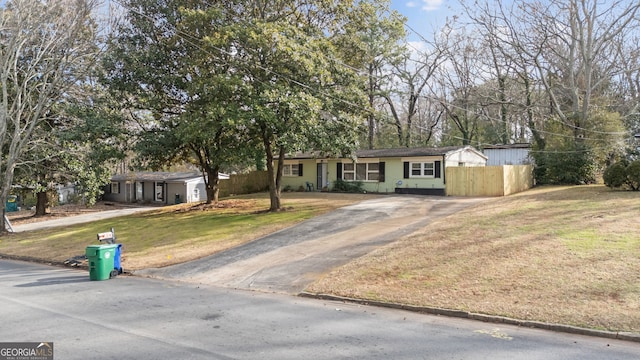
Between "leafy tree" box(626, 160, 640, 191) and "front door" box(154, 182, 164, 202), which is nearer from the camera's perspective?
"leafy tree" box(626, 160, 640, 191)

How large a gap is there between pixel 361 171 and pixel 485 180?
8.89 metres

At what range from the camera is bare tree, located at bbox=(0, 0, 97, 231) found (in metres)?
21.0

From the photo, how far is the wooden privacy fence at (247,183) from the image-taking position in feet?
118

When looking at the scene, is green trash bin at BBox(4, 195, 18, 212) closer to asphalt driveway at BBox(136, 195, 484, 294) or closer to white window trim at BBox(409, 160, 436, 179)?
asphalt driveway at BBox(136, 195, 484, 294)

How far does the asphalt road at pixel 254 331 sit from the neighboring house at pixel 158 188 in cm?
2980

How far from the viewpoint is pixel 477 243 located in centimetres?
1123

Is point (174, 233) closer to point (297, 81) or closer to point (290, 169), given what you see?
point (297, 81)

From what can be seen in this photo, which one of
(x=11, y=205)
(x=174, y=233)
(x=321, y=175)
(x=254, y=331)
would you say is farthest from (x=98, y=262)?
(x=11, y=205)

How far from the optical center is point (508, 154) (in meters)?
33.3

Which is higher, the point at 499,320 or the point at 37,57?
the point at 37,57

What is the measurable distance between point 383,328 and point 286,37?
14.5 m

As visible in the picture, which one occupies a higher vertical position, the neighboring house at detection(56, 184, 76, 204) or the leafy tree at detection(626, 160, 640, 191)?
the leafy tree at detection(626, 160, 640, 191)

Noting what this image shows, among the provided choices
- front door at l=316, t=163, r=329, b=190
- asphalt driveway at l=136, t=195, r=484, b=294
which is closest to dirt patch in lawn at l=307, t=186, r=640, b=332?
asphalt driveway at l=136, t=195, r=484, b=294

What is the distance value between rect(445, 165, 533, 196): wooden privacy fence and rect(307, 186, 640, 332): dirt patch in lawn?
398 inches
